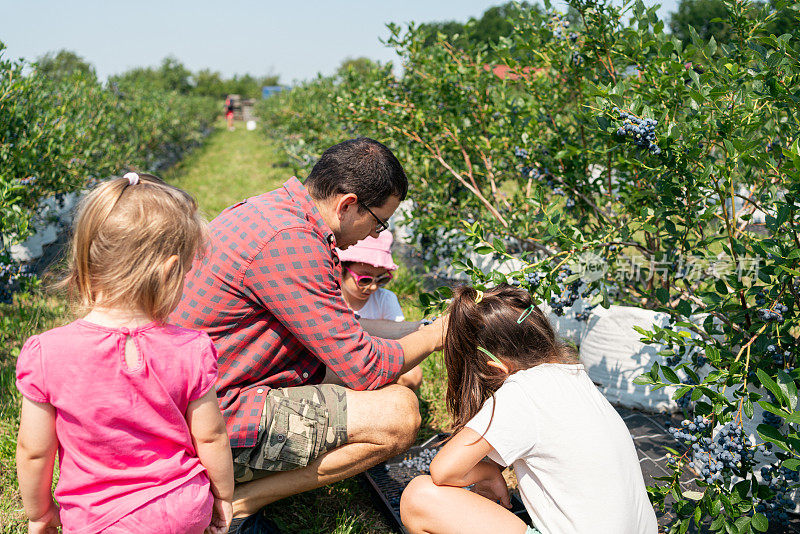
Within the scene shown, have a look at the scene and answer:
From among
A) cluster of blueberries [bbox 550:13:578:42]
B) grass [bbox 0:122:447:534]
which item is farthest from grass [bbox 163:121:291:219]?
cluster of blueberries [bbox 550:13:578:42]

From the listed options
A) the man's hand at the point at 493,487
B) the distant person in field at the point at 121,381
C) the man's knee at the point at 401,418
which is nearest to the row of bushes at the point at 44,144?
the distant person in field at the point at 121,381

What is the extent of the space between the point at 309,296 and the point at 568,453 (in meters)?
0.82

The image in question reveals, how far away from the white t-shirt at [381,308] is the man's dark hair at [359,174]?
0.91 metres

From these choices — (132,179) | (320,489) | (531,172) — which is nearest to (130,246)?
(132,179)

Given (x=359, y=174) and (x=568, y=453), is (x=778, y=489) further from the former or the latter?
(x=359, y=174)

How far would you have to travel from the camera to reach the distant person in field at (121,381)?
1.32 meters

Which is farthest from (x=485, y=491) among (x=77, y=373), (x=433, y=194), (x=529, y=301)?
(x=433, y=194)

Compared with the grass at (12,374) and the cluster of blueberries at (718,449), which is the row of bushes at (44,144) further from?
the cluster of blueberries at (718,449)

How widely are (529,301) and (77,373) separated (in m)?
1.14

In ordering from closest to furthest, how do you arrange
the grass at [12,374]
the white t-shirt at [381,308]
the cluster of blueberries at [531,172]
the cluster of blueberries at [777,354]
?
the cluster of blueberries at [777,354], the grass at [12,374], the white t-shirt at [381,308], the cluster of blueberries at [531,172]

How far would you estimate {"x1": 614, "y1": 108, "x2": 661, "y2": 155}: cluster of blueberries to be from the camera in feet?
6.50

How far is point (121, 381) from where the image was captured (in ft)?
4.38

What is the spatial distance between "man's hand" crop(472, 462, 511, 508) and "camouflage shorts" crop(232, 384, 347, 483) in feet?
1.46

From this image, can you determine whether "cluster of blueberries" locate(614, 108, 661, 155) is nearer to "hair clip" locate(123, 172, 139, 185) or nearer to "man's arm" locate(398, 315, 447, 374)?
"man's arm" locate(398, 315, 447, 374)
